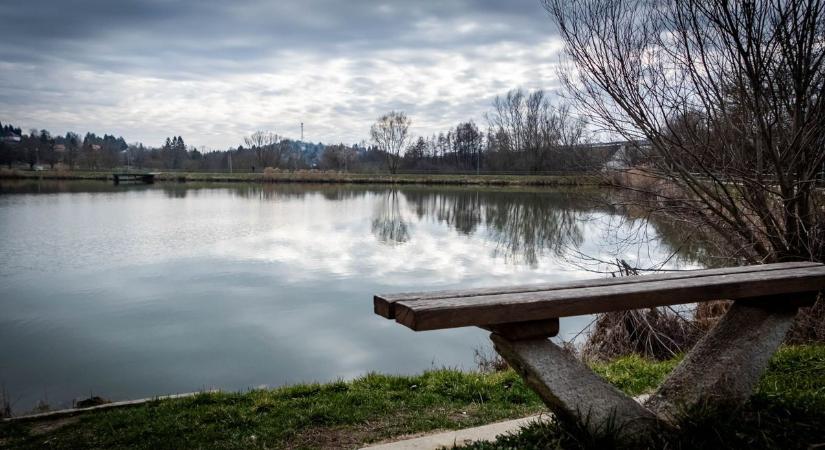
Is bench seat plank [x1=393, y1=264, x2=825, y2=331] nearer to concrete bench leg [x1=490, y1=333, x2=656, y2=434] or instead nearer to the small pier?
concrete bench leg [x1=490, y1=333, x2=656, y2=434]

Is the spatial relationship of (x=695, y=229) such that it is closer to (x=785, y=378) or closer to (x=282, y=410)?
(x=785, y=378)

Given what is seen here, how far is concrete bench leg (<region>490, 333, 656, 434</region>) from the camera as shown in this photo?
9.14ft

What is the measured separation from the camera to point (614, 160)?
25.2 feet

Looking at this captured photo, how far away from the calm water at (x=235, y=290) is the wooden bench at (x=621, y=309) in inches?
160

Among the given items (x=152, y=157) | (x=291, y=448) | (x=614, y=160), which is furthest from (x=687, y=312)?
(x=152, y=157)

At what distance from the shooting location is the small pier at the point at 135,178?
70.8 meters

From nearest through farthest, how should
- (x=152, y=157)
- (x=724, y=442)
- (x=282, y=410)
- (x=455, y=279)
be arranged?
(x=724, y=442) < (x=282, y=410) < (x=455, y=279) < (x=152, y=157)

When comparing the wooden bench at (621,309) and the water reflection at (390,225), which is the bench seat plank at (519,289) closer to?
the wooden bench at (621,309)

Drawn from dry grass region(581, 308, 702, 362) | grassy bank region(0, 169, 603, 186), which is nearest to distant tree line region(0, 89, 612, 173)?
grassy bank region(0, 169, 603, 186)

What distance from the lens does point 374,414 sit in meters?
4.63

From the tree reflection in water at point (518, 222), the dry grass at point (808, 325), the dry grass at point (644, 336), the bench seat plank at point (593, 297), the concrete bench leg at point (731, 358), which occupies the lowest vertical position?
the tree reflection in water at point (518, 222)

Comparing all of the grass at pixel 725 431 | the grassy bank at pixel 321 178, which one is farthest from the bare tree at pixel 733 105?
the grassy bank at pixel 321 178

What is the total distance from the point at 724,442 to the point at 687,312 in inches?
243

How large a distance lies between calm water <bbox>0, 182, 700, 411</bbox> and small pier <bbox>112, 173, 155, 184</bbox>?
48609 mm
